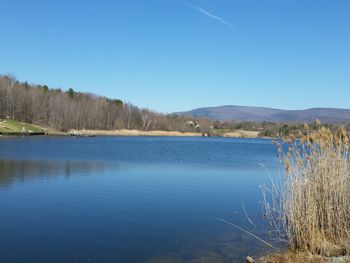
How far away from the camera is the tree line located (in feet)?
296

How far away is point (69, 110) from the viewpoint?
98875 mm

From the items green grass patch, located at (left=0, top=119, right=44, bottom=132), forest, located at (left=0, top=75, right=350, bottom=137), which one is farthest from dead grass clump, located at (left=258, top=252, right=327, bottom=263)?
forest, located at (left=0, top=75, right=350, bottom=137)

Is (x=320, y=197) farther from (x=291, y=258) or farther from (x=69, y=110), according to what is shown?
(x=69, y=110)

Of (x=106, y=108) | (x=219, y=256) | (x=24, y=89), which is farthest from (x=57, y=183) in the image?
(x=106, y=108)

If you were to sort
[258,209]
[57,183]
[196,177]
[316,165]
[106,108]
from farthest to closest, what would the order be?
[106,108] < [196,177] < [57,183] < [258,209] < [316,165]

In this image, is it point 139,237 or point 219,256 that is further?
point 139,237

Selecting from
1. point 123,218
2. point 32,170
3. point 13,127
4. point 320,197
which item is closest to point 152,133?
point 13,127

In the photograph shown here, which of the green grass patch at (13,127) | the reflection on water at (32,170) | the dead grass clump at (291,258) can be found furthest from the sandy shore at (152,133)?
the dead grass clump at (291,258)

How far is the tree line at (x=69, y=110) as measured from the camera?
9031 cm

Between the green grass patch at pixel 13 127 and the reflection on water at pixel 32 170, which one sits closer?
the reflection on water at pixel 32 170

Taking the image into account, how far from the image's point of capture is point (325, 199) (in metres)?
8.47

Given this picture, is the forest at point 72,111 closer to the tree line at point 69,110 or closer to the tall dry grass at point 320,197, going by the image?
the tree line at point 69,110

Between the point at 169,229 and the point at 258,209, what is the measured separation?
4.48 m

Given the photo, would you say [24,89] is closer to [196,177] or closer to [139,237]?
[196,177]
